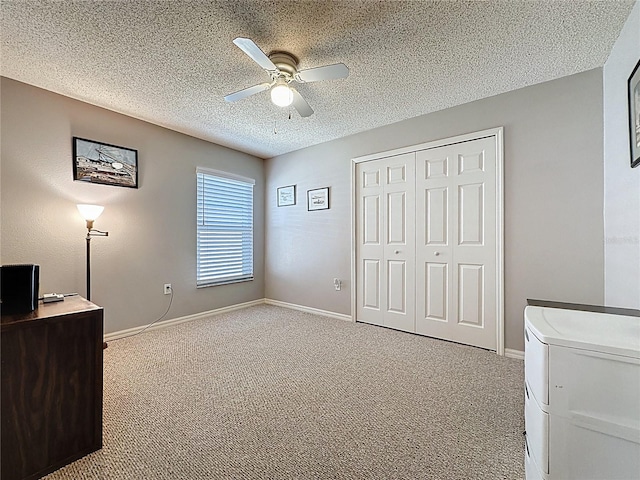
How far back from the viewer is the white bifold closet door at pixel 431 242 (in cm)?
281

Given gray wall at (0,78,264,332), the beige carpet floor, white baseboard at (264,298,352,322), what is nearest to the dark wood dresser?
the beige carpet floor

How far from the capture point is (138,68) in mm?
2266

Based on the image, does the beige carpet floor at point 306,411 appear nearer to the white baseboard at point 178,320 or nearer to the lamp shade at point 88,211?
the white baseboard at point 178,320

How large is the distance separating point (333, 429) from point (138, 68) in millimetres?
2976

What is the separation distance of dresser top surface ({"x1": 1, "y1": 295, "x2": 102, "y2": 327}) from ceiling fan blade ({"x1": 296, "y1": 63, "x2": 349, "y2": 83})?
6.33 feet

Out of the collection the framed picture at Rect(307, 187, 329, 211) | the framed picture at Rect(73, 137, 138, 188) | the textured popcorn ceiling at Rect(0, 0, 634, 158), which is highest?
the textured popcorn ceiling at Rect(0, 0, 634, 158)

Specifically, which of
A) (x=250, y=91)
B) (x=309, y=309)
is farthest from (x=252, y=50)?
(x=309, y=309)

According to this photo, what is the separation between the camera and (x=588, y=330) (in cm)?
105

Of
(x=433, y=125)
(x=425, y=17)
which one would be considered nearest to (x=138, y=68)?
(x=425, y=17)

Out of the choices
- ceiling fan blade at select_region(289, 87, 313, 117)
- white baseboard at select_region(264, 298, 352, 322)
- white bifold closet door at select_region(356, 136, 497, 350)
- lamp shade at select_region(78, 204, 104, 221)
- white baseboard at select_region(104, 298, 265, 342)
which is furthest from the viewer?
white baseboard at select_region(264, 298, 352, 322)

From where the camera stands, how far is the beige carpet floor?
136 cm

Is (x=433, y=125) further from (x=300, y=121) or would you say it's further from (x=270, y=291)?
(x=270, y=291)

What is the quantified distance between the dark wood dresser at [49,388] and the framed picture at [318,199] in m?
2.99

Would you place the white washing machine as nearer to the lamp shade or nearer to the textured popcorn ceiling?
the textured popcorn ceiling
